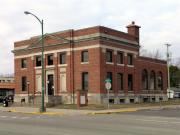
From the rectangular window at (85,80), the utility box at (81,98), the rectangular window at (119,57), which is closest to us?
the utility box at (81,98)

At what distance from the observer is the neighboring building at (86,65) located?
53031 millimetres

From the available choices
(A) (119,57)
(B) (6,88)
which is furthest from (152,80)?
(B) (6,88)

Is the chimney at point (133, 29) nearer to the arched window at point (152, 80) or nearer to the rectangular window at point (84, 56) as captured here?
the rectangular window at point (84, 56)

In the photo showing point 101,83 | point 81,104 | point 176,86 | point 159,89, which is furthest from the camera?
point 176,86

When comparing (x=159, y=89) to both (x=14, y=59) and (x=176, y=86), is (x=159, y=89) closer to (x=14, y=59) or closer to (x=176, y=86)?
(x=14, y=59)

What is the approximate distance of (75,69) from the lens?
181ft

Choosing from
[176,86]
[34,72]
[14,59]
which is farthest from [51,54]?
[176,86]

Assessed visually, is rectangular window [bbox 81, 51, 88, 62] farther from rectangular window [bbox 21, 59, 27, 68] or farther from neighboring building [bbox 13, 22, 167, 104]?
rectangular window [bbox 21, 59, 27, 68]

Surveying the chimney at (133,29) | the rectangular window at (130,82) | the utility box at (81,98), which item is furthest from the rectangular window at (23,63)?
the utility box at (81,98)

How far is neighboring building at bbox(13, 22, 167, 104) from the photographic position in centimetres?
5303

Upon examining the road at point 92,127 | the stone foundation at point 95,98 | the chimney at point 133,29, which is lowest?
the road at point 92,127

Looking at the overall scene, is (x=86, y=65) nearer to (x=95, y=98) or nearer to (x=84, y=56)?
(x=84, y=56)

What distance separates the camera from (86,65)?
53.9 metres

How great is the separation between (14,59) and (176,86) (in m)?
65.1
